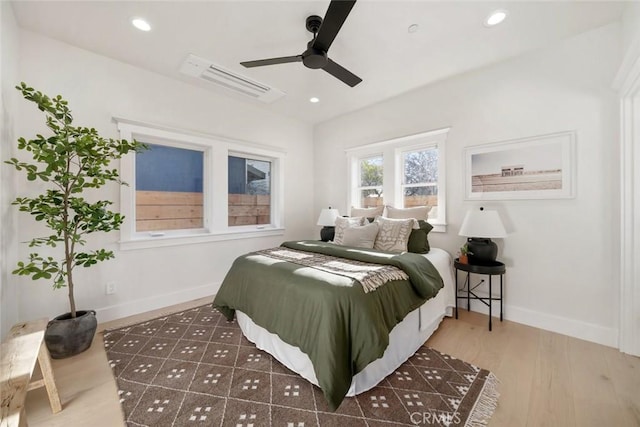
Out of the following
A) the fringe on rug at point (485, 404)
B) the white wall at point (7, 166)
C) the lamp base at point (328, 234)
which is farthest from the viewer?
the lamp base at point (328, 234)

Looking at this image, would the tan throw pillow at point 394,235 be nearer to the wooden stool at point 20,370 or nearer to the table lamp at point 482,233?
the table lamp at point 482,233

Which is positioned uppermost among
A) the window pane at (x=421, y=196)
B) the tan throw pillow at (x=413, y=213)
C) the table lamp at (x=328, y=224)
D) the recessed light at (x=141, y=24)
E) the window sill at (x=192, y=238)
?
the recessed light at (x=141, y=24)

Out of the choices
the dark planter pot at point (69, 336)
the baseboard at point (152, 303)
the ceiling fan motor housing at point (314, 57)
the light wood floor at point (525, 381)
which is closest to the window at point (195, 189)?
the baseboard at point (152, 303)

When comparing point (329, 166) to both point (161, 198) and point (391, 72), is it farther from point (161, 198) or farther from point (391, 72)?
point (161, 198)

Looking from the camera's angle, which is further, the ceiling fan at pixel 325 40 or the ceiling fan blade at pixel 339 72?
the ceiling fan blade at pixel 339 72

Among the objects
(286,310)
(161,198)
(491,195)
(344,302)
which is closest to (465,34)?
(491,195)

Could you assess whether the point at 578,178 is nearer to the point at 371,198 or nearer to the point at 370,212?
the point at 370,212

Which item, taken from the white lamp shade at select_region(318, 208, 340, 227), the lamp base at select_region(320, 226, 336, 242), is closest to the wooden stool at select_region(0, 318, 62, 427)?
the lamp base at select_region(320, 226, 336, 242)

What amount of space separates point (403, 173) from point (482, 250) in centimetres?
146

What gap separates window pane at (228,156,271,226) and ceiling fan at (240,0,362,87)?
188 centimetres

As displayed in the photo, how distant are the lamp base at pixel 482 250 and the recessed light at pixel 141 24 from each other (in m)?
3.56

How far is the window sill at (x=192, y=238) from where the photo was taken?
276cm

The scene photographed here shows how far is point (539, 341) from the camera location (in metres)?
2.20

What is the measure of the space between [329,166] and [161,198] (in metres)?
2.52
